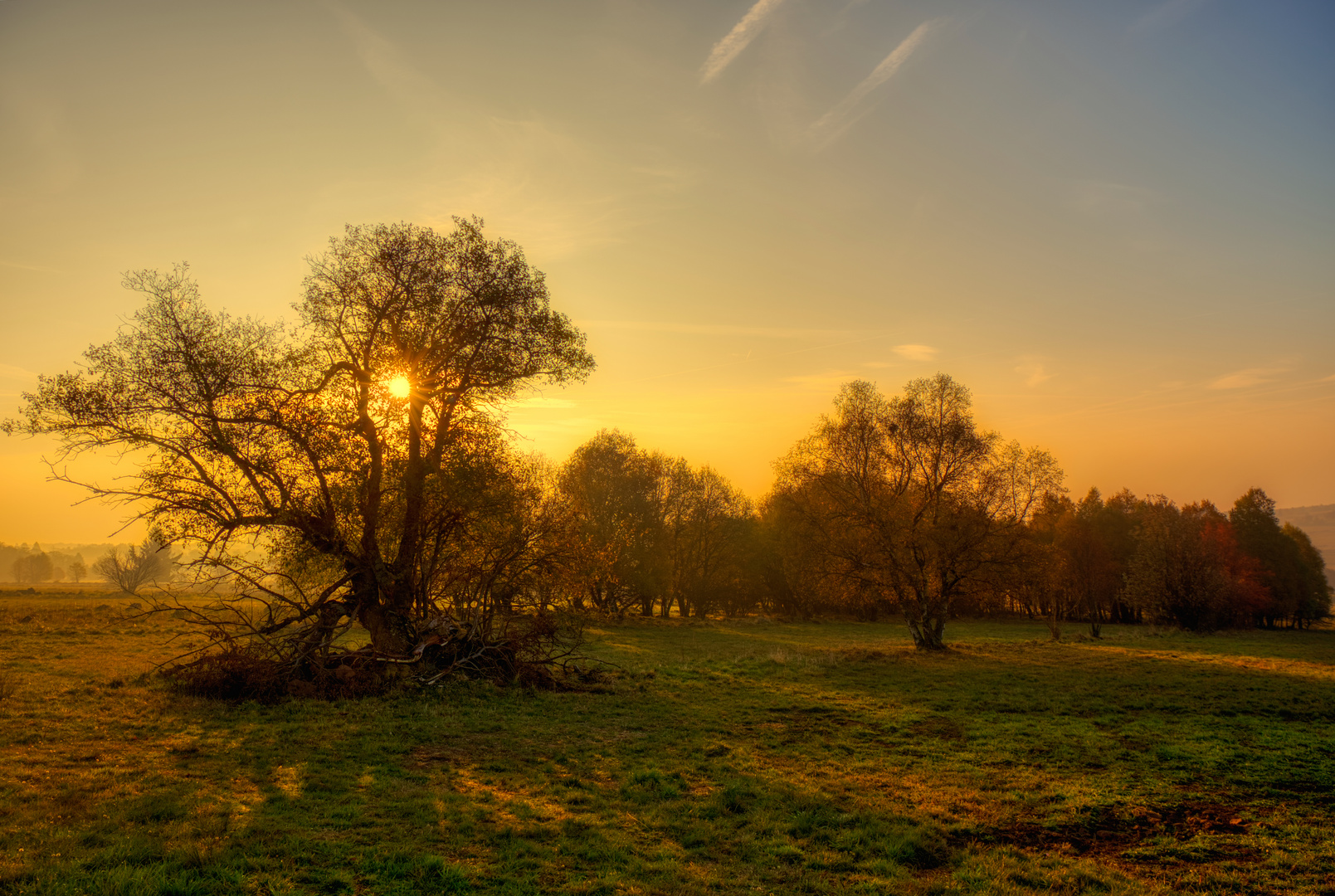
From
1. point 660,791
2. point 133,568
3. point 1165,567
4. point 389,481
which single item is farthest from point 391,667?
point 133,568

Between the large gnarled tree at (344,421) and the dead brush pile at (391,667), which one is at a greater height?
the large gnarled tree at (344,421)

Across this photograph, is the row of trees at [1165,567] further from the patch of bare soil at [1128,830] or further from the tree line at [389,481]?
the patch of bare soil at [1128,830]

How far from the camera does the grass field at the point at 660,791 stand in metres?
8.05

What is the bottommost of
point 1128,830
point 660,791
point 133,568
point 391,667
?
point 133,568

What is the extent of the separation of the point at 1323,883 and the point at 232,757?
1739 centimetres

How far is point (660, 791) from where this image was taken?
11664 mm

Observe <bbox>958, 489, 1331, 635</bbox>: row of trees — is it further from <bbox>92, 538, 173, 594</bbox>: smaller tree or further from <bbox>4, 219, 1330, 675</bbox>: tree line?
<bbox>92, 538, 173, 594</bbox>: smaller tree

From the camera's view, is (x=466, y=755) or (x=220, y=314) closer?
(x=466, y=755)

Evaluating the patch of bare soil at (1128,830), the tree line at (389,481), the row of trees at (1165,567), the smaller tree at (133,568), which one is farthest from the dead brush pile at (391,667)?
the smaller tree at (133,568)

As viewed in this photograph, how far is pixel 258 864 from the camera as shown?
762cm

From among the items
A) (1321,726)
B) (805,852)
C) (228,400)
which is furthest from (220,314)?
(1321,726)

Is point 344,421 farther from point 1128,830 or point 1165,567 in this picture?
point 1165,567

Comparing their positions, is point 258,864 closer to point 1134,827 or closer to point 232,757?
point 232,757

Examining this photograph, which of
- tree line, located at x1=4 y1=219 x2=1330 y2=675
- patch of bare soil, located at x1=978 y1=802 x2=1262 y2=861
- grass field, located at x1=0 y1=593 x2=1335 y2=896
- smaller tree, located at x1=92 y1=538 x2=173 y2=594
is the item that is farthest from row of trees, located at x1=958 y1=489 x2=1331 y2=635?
smaller tree, located at x1=92 y1=538 x2=173 y2=594
